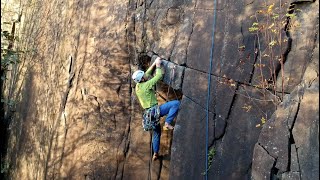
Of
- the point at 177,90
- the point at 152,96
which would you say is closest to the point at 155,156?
the point at 152,96

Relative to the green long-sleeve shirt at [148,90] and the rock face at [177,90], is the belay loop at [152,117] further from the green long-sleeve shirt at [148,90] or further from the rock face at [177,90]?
the rock face at [177,90]

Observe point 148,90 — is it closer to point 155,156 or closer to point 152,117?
point 152,117

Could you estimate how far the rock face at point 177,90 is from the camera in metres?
5.08

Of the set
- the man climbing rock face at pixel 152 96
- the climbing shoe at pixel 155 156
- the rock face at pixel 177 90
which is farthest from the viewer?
the climbing shoe at pixel 155 156

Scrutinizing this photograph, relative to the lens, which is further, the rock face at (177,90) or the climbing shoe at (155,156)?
the climbing shoe at (155,156)

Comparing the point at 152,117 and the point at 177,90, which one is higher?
→ the point at 177,90

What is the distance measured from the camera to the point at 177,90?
23.9 ft

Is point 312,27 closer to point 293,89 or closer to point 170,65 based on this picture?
point 293,89

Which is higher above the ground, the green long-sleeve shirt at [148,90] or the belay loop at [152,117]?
the green long-sleeve shirt at [148,90]

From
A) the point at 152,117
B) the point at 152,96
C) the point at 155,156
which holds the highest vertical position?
the point at 152,96

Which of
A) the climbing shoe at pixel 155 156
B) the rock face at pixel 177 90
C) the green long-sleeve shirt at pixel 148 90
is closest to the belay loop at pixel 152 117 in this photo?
the green long-sleeve shirt at pixel 148 90

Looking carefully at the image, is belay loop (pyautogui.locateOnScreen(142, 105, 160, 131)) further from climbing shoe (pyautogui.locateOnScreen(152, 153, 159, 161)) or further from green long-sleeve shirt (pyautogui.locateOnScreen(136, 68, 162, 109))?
climbing shoe (pyautogui.locateOnScreen(152, 153, 159, 161))

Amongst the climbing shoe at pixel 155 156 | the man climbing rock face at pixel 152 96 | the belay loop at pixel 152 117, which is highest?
the man climbing rock face at pixel 152 96

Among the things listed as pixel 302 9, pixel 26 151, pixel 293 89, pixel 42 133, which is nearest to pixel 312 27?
pixel 302 9
